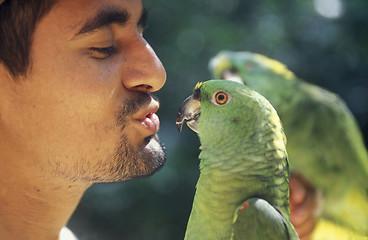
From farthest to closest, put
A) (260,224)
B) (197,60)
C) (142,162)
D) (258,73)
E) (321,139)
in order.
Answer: (197,60) < (258,73) < (321,139) < (142,162) < (260,224)

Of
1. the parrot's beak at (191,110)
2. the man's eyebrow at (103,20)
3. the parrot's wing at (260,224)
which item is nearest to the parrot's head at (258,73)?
the parrot's beak at (191,110)

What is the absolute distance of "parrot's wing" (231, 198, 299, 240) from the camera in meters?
0.97

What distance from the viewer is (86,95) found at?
3.64 ft

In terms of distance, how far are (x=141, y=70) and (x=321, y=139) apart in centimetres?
149

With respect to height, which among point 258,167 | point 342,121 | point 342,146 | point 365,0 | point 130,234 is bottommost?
point 130,234

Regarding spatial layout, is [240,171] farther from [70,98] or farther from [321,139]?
[321,139]

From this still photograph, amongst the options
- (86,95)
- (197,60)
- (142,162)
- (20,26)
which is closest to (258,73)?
(197,60)

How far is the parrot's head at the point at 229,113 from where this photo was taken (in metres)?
1.10

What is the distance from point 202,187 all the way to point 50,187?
516 mm

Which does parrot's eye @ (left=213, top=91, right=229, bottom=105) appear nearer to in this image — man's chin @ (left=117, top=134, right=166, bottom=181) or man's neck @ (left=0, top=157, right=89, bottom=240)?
man's chin @ (left=117, top=134, right=166, bottom=181)

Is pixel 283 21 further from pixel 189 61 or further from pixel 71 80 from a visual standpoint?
pixel 71 80

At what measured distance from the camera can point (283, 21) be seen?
12.8ft

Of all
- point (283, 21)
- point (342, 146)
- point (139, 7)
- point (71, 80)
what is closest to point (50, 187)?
point (71, 80)

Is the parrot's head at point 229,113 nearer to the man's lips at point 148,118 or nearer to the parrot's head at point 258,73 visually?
the man's lips at point 148,118
